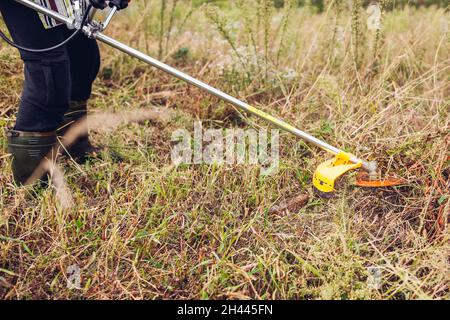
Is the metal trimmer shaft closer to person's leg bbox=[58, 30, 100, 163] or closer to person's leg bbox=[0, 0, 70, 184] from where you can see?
person's leg bbox=[0, 0, 70, 184]

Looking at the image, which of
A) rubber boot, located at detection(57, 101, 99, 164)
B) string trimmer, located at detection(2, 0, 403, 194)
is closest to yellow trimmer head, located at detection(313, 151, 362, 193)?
string trimmer, located at detection(2, 0, 403, 194)

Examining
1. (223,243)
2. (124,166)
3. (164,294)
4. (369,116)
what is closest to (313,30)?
(369,116)

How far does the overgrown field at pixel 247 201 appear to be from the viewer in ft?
6.41

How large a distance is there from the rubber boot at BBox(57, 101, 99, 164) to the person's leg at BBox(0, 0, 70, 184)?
0.30 metres

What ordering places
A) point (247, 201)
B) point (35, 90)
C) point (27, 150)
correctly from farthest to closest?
point (247, 201), point (27, 150), point (35, 90)

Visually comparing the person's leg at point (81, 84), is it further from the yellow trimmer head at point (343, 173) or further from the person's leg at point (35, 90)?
the yellow trimmer head at point (343, 173)

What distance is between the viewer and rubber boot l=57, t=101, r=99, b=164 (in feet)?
8.42

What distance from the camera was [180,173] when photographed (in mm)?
2430

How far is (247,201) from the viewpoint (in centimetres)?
235

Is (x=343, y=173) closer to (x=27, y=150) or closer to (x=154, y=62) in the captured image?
(x=154, y=62)

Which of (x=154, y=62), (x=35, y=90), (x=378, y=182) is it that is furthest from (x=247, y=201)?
(x=35, y=90)

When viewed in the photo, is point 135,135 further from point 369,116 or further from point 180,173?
point 369,116

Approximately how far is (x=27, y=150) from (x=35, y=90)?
0.94 feet

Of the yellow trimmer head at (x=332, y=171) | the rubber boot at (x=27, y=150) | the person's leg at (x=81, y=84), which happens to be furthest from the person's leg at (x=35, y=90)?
the yellow trimmer head at (x=332, y=171)
